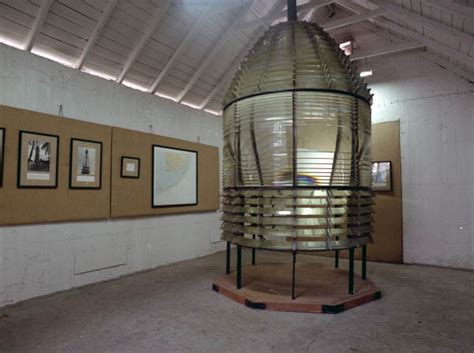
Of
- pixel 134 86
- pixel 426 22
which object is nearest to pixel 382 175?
pixel 426 22

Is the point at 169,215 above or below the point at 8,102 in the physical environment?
below

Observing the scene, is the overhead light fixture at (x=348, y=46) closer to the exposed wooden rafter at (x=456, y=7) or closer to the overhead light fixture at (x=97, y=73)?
the exposed wooden rafter at (x=456, y=7)

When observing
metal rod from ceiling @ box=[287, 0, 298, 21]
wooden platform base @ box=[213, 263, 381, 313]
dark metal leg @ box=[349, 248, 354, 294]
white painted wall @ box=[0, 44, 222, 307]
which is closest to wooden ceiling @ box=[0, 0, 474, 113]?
white painted wall @ box=[0, 44, 222, 307]

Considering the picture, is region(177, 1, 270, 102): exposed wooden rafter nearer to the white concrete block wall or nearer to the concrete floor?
the white concrete block wall

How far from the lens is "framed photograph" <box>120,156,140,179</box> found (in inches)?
183

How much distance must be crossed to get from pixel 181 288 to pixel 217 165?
9.40 feet

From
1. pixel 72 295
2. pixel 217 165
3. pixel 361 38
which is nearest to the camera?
pixel 72 295

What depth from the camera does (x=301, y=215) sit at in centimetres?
330

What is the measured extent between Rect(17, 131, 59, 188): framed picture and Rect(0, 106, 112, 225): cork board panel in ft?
0.15

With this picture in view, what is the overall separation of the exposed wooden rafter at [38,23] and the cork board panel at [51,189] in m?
0.78

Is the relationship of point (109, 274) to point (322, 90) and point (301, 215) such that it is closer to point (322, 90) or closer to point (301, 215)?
point (301, 215)

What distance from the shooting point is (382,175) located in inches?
228

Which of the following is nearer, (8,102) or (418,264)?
(8,102)

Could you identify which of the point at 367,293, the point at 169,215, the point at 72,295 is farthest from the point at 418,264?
the point at 72,295
